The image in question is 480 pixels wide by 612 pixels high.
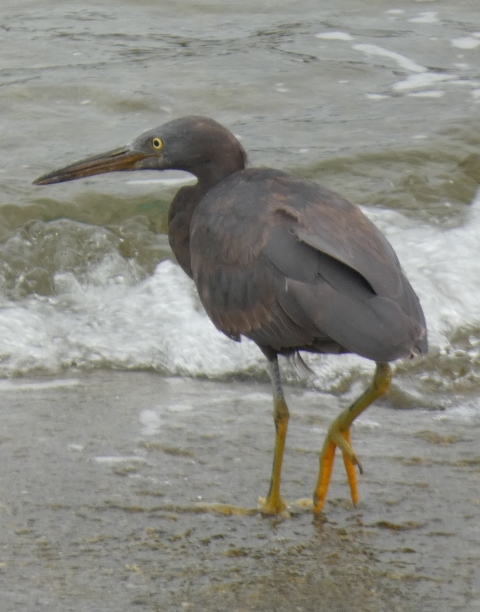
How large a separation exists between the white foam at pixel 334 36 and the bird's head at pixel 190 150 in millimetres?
5484

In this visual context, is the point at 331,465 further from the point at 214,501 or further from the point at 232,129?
the point at 232,129

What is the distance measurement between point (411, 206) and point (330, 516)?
3364mm

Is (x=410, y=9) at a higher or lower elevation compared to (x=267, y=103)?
higher

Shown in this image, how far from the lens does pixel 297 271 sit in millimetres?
2980

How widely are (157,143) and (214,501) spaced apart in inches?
53.2

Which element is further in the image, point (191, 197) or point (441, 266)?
point (441, 266)

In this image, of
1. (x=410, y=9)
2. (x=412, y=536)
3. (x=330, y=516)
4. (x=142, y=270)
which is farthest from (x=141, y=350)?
(x=410, y=9)

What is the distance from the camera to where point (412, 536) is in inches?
115

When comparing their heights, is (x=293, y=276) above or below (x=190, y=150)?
below

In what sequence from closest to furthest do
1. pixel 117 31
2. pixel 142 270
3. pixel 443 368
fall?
pixel 443 368, pixel 142 270, pixel 117 31

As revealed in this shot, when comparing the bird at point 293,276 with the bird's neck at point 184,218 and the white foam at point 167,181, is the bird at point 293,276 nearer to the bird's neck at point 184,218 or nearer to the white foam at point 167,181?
the bird's neck at point 184,218

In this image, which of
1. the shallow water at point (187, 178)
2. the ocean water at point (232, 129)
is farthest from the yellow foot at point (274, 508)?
the ocean water at point (232, 129)

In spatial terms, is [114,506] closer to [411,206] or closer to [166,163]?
[166,163]

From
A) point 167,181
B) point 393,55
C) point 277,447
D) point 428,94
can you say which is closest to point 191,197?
point 277,447
